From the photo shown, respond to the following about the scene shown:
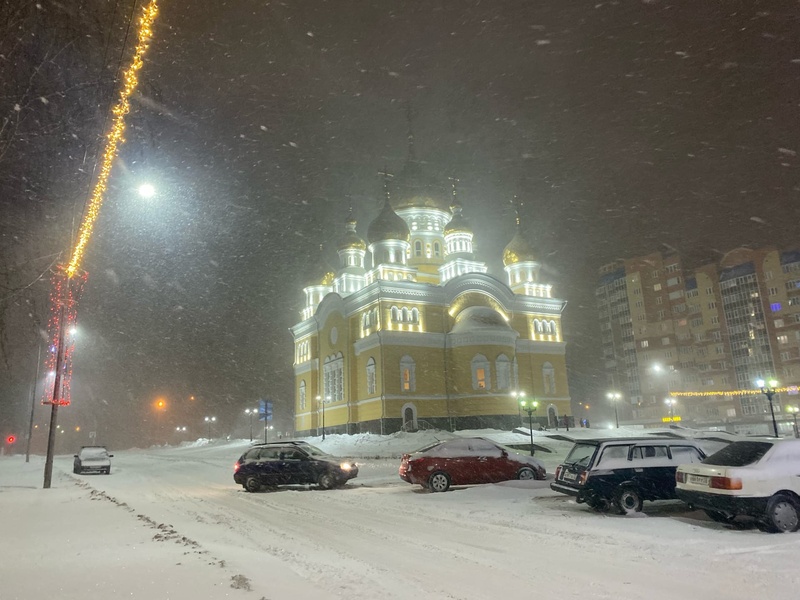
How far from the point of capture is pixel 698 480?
955cm

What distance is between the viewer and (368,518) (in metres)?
10.9

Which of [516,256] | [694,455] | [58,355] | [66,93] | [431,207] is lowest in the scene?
[694,455]

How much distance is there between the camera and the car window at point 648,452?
11352 millimetres

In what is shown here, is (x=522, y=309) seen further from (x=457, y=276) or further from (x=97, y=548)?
(x=97, y=548)

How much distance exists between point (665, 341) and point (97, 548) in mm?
90134

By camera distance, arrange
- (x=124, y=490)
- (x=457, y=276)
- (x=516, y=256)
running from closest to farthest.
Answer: (x=124, y=490) < (x=457, y=276) < (x=516, y=256)

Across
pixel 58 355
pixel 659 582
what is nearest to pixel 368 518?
pixel 659 582

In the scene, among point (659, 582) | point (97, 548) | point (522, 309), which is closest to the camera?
point (659, 582)

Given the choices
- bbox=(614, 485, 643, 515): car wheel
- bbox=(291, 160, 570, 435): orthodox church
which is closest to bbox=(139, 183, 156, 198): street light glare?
bbox=(614, 485, 643, 515): car wheel

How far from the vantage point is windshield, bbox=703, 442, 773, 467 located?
9.28 metres

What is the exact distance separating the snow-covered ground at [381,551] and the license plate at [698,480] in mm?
698

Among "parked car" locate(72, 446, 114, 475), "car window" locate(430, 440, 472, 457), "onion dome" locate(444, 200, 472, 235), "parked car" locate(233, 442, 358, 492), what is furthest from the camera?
"onion dome" locate(444, 200, 472, 235)

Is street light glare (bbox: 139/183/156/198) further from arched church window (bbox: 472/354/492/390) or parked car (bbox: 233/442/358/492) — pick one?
arched church window (bbox: 472/354/492/390)

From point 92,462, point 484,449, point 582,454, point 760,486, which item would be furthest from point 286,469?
point 92,462
